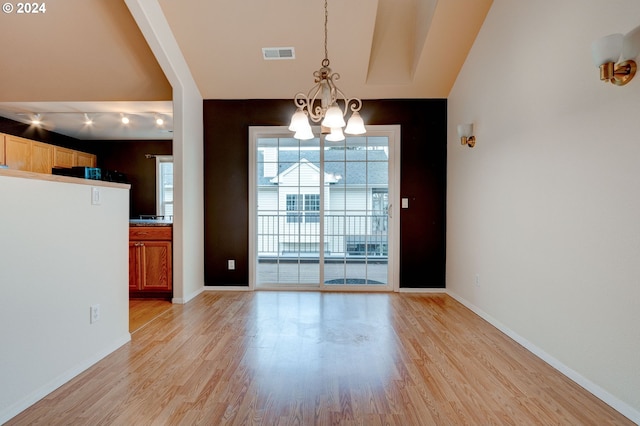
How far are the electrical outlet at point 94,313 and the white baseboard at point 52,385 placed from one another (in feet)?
0.79

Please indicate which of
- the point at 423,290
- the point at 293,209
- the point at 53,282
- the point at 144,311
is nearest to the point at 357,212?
the point at 293,209

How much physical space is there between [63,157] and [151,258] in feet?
10.7

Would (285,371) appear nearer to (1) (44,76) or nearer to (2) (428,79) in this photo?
(2) (428,79)

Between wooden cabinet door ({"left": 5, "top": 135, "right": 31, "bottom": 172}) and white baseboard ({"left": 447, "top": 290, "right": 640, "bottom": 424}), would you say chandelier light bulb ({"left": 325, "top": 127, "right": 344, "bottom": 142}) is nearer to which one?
white baseboard ({"left": 447, "top": 290, "right": 640, "bottom": 424})

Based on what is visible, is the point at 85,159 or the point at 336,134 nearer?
the point at 336,134

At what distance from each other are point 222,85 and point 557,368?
421cm

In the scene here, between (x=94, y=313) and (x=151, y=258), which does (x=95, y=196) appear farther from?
(x=151, y=258)

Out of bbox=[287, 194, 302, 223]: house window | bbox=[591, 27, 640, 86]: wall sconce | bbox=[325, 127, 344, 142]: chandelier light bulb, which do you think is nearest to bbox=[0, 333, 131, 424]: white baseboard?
bbox=[325, 127, 344, 142]: chandelier light bulb

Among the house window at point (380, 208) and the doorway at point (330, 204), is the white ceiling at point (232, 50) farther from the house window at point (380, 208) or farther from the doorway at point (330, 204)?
the house window at point (380, 208)

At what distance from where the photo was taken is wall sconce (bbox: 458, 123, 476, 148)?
3.40m

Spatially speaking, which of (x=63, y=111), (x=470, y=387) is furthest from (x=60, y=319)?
(x=63, y=111)

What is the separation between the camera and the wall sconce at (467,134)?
11.1 ft

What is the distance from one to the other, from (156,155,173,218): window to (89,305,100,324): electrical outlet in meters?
4.47

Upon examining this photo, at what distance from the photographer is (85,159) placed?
6133 mm
